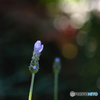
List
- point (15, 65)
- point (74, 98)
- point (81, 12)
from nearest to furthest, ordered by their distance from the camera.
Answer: point (74, 98), point (15, 65), point (81, 12)

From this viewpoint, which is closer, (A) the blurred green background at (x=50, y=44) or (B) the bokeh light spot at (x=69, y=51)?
(A) the blurred green background at (x=50, y=44)

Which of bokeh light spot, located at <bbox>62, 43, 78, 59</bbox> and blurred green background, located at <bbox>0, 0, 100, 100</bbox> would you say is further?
bokeh light spot, located at <bbox>62, 43, 78, 59</bbox>

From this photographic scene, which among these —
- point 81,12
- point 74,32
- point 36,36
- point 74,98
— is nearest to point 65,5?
point 81,12

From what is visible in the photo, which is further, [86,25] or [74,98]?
[86,25]

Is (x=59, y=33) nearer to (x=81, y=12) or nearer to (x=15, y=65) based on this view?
(x=81, y=12)

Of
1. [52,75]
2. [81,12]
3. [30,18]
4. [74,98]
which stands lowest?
[74,98]
